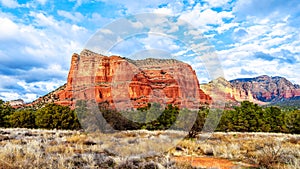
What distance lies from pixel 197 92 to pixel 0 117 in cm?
3756

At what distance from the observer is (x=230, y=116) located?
47.1 meters

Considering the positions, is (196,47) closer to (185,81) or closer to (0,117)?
(185,81)

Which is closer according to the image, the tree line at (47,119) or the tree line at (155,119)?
the tree line at (155,119)

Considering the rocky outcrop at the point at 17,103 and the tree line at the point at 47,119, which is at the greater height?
the rocky outcrop at the point at 17,103

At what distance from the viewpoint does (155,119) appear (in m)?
38.2

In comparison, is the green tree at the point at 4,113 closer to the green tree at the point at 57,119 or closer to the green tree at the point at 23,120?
the green tree at the point at 23,120

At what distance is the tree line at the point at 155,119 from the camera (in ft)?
100

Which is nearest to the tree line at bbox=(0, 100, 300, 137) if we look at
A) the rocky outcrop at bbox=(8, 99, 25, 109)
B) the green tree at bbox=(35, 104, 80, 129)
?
the green tree at bbox=(35, 104, 80, 129)

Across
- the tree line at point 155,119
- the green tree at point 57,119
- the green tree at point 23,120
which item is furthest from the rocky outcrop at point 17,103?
the green tree at point 57,119

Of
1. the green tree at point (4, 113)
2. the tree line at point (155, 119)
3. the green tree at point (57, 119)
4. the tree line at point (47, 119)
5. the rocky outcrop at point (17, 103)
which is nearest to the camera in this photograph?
the tree line at point (155, 119)

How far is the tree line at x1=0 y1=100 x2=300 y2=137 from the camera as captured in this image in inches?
1205

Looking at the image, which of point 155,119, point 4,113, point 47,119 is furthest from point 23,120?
point 155,119

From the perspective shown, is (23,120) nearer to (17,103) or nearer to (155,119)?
(155,119)

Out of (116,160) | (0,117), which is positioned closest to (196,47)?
(116,160)
